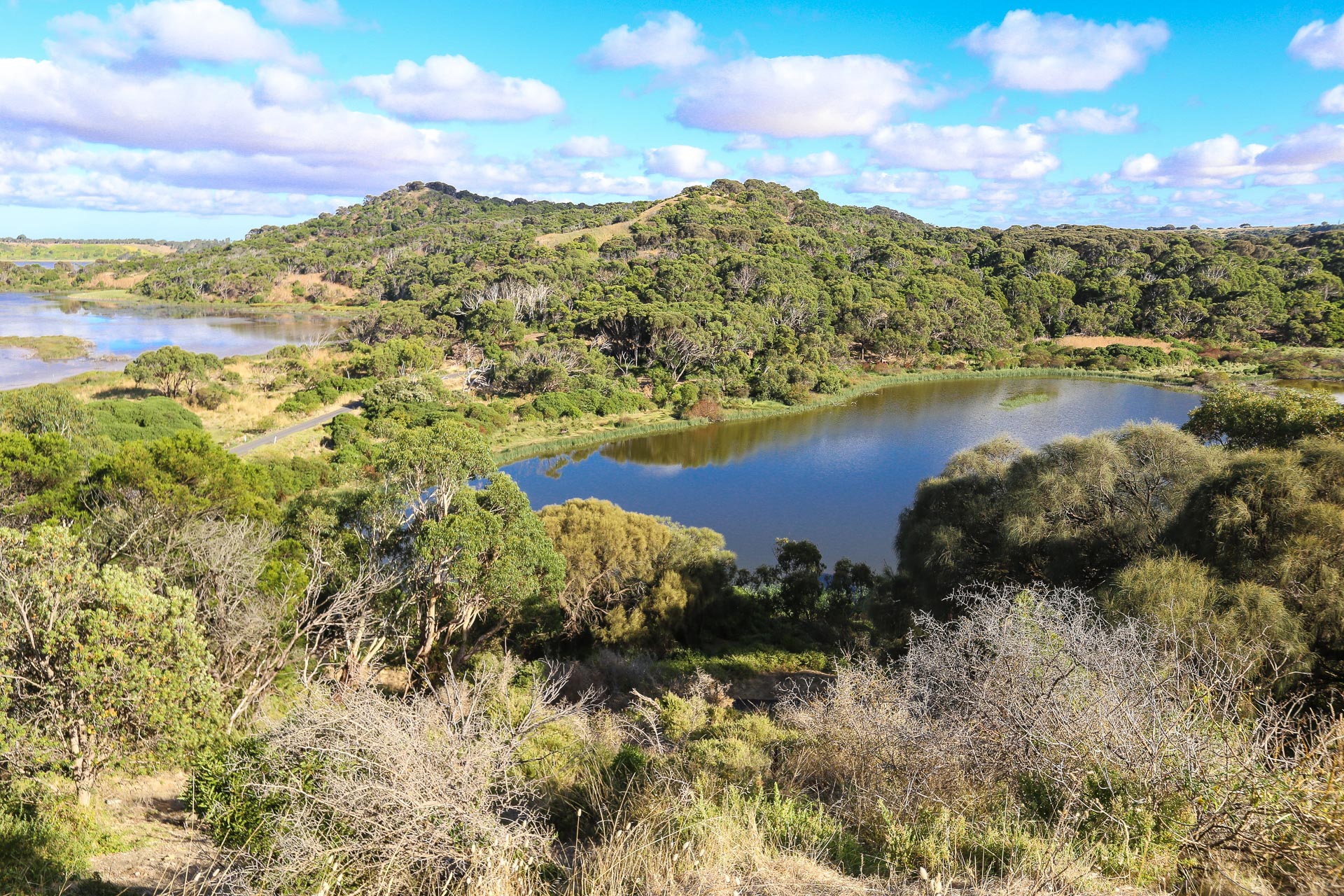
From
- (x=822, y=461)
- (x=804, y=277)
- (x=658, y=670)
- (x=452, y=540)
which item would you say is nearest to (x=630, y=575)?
(x=658, y=670)

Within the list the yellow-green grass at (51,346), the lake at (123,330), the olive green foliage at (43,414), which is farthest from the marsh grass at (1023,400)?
the yellow-green grass at (51,346)

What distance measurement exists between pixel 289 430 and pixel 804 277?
4551 cm

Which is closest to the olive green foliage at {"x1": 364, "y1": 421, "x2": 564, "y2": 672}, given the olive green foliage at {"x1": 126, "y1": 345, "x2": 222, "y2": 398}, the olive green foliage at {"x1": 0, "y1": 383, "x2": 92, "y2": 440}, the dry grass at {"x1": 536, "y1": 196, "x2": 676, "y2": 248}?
the olive green foliage at {"x1": 0, "y1": 383, "x2": 92, "y2": 440}

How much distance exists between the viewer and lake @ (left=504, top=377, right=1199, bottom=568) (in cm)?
2381

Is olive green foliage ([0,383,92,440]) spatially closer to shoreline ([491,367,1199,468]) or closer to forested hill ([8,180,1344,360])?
shoreline ([491,367,1199,468])

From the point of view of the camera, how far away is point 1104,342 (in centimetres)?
6216

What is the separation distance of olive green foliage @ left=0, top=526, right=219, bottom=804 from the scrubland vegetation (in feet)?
0.15

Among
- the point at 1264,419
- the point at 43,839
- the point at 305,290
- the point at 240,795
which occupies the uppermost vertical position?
the point at 305,290

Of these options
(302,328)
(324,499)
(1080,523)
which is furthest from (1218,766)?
(302,328)

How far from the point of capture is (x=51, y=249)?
7810 inches

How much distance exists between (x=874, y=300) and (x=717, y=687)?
50.8 meters

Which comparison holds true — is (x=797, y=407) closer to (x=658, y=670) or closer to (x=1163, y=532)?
(x=658, y=670)

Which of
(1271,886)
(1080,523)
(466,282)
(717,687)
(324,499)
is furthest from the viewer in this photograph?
(466,282)

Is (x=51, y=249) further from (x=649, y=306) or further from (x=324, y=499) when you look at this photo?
(x=324, y=499)
